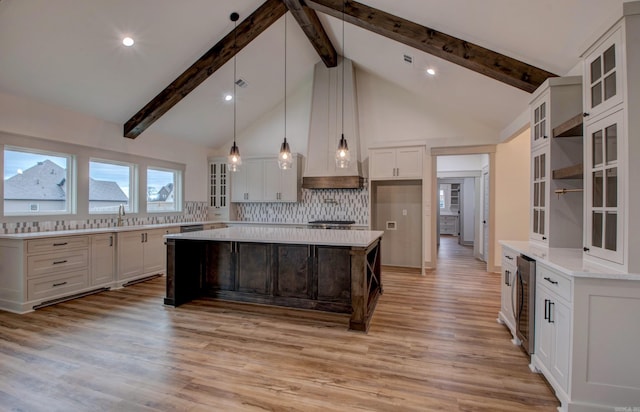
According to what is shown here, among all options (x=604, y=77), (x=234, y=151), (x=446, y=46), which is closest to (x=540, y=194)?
(x=604, y=77)

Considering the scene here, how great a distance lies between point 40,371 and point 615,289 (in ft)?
13.3

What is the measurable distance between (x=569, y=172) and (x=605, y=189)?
0.47 m

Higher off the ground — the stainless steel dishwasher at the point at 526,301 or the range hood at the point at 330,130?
the range hood at the point at 330,130

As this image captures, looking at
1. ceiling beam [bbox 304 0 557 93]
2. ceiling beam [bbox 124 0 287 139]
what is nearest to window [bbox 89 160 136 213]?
ceiling beam [bbox 124 0 287 139]

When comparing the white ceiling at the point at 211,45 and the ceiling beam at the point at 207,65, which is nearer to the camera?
the white ceiling at the point at 211,45

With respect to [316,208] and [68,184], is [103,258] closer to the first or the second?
[68,184]

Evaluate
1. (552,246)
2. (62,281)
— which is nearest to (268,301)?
(62,281)

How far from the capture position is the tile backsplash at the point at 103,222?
4012 millimetres

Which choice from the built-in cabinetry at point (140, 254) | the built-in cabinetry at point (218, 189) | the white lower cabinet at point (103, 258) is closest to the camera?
the white lower cabinet at point (103, 258)

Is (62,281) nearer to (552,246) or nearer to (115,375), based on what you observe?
(115,375)

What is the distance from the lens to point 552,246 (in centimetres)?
269

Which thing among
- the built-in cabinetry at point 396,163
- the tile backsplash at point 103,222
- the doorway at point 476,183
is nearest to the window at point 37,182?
the tile backsplash at point 103,222

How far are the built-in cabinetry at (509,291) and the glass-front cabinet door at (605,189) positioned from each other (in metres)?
0.86

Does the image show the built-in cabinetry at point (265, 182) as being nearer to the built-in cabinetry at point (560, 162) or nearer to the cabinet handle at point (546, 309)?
the built-in cabinetry at point (560, 162)
